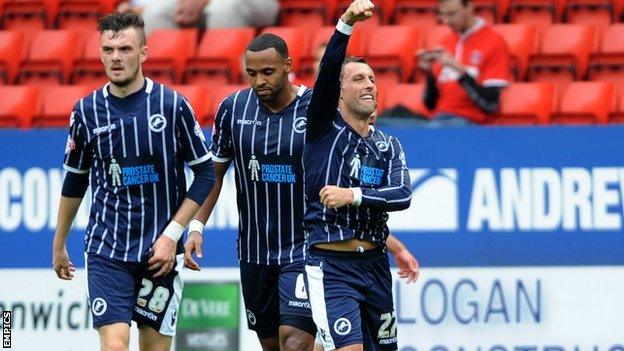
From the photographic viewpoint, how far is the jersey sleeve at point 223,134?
25.7 ft

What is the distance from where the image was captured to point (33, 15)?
13586 mm

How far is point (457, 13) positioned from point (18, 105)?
3670 mm

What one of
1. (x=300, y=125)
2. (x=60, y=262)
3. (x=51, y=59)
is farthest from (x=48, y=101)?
(x=300, y=125)

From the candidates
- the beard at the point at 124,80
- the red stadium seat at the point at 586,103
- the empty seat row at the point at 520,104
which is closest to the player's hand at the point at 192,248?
the beard at the point at 124,80

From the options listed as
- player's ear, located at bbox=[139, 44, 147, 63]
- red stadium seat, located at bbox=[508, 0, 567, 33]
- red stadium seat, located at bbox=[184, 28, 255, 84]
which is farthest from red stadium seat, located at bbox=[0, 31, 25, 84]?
player's ear, located at bbox=[139, 44, 147, 63]

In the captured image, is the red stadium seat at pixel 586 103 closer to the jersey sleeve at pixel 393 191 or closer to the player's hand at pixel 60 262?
the jersey sleeve at pixel 393 191

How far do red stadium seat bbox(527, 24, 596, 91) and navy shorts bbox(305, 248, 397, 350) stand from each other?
4.57 m

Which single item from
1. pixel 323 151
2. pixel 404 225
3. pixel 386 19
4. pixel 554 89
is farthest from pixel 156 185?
pixel 386 19

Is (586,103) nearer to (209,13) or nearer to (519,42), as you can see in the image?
(519,42)

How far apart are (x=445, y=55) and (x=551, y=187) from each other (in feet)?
4.78

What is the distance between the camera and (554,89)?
10.8 m

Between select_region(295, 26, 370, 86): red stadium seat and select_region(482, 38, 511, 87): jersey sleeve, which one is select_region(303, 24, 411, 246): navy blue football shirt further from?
select_region(295, 26, 370, 86): red stadium seat

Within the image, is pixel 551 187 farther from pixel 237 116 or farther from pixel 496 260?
pixel 237 116

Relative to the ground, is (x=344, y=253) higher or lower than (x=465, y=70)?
lower
